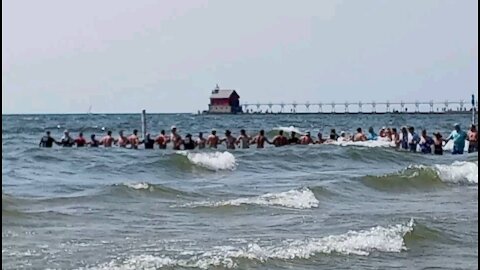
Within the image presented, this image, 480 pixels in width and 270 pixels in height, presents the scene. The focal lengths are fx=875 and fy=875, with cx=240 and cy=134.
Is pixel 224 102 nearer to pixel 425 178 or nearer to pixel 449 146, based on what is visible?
pixel 449 146

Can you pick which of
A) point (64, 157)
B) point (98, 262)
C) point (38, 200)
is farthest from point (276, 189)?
point (64, 157)

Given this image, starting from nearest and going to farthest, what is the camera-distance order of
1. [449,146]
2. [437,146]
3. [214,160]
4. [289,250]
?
[289,250]
[214,160]
[437,146]
[449,146]

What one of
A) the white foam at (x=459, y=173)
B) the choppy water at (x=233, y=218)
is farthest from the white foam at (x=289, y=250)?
the white foam at (x=459, y=173)

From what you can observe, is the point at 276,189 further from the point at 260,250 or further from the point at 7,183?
the point at 260,250

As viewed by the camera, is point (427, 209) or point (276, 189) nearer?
point (427, 209)

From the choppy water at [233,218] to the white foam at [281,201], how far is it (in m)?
0.04

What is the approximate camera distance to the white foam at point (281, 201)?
1581 centimetres

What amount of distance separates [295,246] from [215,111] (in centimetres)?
10323

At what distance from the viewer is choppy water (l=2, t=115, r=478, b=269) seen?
33.1ft

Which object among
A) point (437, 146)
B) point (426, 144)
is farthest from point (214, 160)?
point (437, 146)

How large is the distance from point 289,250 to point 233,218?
3669mm

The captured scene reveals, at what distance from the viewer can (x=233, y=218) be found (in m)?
14.1

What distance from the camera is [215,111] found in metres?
114

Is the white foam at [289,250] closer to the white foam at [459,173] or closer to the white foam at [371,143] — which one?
the white foam at [459,173]
